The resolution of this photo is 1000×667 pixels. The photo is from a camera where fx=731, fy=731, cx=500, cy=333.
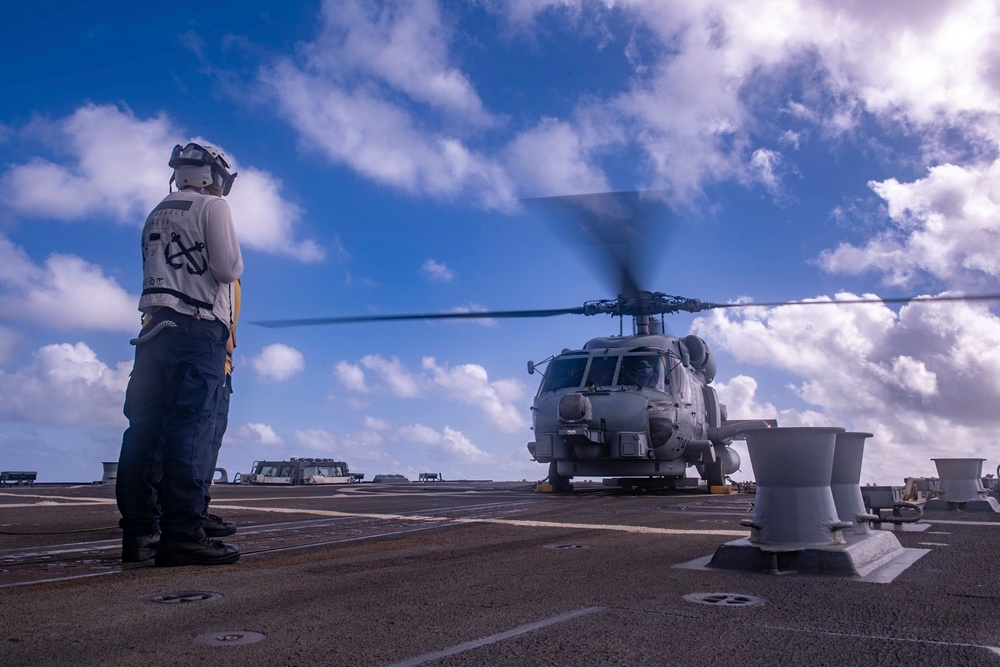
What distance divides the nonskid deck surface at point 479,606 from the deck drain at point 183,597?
0.02 m

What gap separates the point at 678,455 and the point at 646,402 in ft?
5.09

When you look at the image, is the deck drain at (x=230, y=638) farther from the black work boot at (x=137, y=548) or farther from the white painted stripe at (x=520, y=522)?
the white painted stripe at (x=520, y=522)

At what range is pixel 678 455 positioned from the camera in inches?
603

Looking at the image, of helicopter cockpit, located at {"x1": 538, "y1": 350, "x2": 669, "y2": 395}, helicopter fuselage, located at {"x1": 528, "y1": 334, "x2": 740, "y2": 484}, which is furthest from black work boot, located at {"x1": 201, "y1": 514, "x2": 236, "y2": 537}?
helicopter cockpit, located at {"x1": 538, "y1": 350, "x2": 669, "y2": 395}

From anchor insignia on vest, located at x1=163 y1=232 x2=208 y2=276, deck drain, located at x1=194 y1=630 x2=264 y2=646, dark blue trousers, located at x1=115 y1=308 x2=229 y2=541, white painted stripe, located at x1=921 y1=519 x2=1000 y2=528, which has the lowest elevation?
white painted stripe, located at x1=921 y1=519 x2=1000 y2=528

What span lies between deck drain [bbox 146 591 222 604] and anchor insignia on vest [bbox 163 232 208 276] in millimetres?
1954

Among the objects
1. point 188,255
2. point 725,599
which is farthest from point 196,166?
point 725,599

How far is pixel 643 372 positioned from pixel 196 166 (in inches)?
465

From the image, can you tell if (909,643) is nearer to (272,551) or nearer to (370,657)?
(370,657)

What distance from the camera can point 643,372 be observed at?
602 inches

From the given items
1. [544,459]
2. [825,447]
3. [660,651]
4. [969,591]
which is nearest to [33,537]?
[660,651]

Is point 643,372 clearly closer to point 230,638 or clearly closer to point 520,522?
point 520,522

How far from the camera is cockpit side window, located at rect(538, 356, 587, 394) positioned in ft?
51.1

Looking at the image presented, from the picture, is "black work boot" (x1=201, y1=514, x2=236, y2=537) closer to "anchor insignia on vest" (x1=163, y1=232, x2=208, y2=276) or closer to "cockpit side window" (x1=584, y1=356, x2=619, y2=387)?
"anchor insignia on vest" (x1=163, y1=232, x2=208, y2=276)
